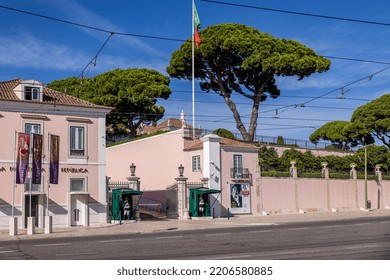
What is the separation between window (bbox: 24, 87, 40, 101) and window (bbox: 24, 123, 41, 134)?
5.18 ft

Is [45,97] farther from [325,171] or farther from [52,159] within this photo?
[325,171]

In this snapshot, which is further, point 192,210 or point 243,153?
point 243,153

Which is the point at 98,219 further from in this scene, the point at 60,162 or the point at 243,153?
the point at 243,153

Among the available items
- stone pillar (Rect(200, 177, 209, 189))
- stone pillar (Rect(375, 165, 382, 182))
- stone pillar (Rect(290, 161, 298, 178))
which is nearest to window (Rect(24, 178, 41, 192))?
stone pillar (Rect(200, 177, 209, 189))

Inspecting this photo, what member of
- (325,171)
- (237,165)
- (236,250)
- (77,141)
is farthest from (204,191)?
(236,250)

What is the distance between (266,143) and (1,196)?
2985 centimetres

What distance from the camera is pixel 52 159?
102ft

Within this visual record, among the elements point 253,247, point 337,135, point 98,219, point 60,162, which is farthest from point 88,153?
point 337,135

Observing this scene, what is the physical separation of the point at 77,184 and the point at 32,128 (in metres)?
4.34

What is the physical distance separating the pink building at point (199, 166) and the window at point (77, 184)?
32.5 ft

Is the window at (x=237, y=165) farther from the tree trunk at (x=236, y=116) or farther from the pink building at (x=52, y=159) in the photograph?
the tree trunk at (x=236, y=116)

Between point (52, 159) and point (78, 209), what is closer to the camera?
point (52, 159)

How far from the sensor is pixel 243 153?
42844 millimetres

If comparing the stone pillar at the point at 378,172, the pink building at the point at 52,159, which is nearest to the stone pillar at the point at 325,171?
the stone pillar at the point at 378,172
